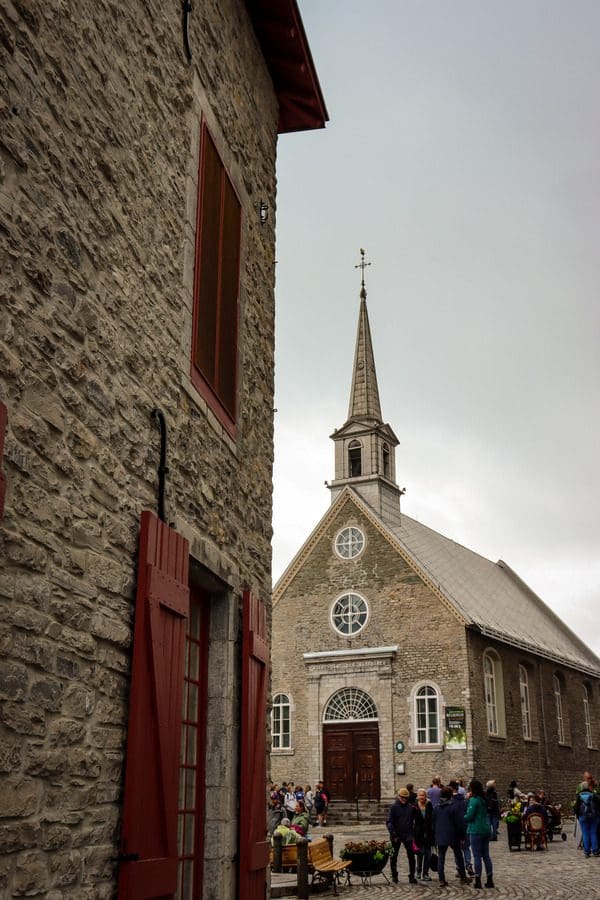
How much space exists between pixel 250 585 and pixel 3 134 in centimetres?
431

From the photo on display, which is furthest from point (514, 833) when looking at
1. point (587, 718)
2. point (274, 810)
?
point (587, 718)

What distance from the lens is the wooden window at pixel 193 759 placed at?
19.3ft

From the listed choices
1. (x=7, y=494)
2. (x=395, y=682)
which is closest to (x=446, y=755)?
(x=395, y=682)

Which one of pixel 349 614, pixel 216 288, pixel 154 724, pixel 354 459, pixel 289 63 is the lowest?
pixel 154 724

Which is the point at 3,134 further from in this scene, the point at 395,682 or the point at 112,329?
the point at 395,682

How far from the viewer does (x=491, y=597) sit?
34.6 meters

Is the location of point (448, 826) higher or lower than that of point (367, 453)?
lower

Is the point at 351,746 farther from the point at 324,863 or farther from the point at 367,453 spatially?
the point at 324,863

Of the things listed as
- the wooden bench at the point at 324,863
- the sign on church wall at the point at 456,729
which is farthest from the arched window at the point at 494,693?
the wooden bench at the point at 324,863

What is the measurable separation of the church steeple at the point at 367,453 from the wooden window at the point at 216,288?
2547 cm

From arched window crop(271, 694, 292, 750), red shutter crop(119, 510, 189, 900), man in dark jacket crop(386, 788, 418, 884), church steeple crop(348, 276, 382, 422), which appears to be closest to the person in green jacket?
man in dark jacket crop(386, 788, 418, 884)

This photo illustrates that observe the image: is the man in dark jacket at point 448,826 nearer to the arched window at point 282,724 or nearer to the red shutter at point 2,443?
the red shutter at point 2,443

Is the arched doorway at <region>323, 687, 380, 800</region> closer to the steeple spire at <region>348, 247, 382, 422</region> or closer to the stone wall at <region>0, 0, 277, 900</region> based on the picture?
the steeple spire at <region>348, 247, 382, 422</region>

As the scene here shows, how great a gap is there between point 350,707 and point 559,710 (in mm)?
9634
